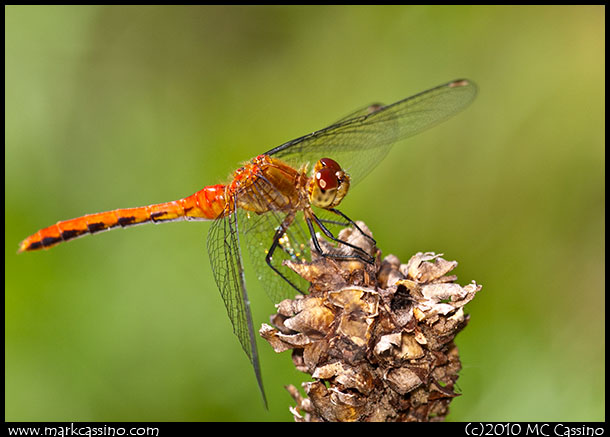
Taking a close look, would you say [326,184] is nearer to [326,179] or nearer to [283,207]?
[326,179]

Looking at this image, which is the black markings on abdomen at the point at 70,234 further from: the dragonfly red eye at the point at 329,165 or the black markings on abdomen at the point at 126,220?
the dragonfly red eye at the point at 329,165

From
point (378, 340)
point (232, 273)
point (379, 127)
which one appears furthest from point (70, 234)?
point (378, 340)

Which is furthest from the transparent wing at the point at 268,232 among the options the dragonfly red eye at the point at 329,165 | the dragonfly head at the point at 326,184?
the dragonfly red eye at the point at 329,165

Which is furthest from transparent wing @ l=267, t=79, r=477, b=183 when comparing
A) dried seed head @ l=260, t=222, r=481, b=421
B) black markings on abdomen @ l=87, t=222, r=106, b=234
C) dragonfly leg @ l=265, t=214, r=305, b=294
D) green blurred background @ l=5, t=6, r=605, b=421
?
dried seed head @ l=260, t=222, r=481, b=421

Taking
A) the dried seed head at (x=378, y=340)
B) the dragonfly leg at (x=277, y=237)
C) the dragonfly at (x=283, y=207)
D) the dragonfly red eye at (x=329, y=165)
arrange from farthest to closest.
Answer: the dragonfly red eye at (x=329, y=165) → the dragonfly leg at (x=277, y=237) → the dragonfly at (x=283, y=207) → the dried seed head at (x=378, y=340)

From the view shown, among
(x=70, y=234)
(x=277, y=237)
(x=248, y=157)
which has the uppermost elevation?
(x=248, y=157)

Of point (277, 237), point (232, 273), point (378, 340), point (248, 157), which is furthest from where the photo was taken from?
point (248, 157)

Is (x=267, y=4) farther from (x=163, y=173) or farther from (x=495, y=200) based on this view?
(x=495, y=200)

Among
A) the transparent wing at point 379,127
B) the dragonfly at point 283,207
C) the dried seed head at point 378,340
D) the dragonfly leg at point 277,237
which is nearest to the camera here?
the dried seed head at point 378,340
